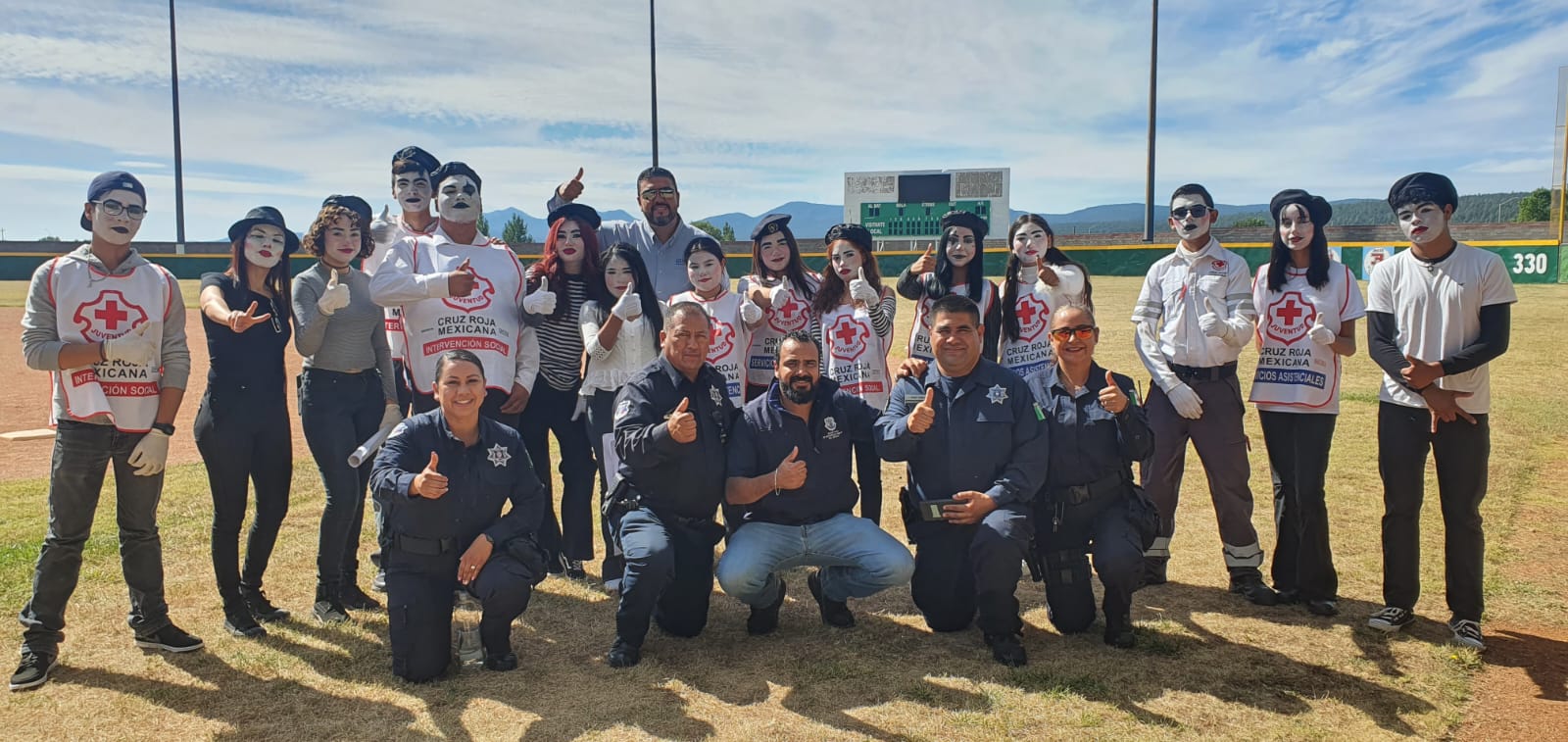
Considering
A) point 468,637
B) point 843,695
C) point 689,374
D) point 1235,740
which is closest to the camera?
point 1235,740

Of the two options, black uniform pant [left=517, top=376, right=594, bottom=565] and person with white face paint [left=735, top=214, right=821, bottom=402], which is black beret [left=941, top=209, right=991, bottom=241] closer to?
person with white face paint [left=735, top=214, right=821, bottom=402]

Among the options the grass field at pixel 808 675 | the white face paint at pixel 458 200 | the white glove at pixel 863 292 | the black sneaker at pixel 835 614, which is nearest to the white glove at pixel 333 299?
the white face paint at pixel 458 200

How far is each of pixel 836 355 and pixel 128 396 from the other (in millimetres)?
3510

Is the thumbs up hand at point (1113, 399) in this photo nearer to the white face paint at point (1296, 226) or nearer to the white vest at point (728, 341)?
the white face paint at point (1296, 226)

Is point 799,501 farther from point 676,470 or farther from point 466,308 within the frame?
point 466,308

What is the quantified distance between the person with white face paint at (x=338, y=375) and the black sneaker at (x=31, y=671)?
1.11 m

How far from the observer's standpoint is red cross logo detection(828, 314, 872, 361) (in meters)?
5.77

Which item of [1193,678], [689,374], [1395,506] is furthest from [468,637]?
[1395,506]

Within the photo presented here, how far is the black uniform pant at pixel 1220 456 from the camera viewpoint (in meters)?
5.26

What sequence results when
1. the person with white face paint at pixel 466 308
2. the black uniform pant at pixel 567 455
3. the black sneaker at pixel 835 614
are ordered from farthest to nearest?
the black uniform pant at pixel 567 455 → the person with white face paint at pixel 466 308 → the black sneaker at pixel 835 614

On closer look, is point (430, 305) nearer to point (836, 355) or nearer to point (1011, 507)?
point (836, 355)

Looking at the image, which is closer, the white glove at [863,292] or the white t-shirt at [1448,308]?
the white t-shirt at [1448,308]

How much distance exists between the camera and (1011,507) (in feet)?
15.2

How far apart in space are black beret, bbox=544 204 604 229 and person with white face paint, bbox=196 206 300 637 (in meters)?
1.47
